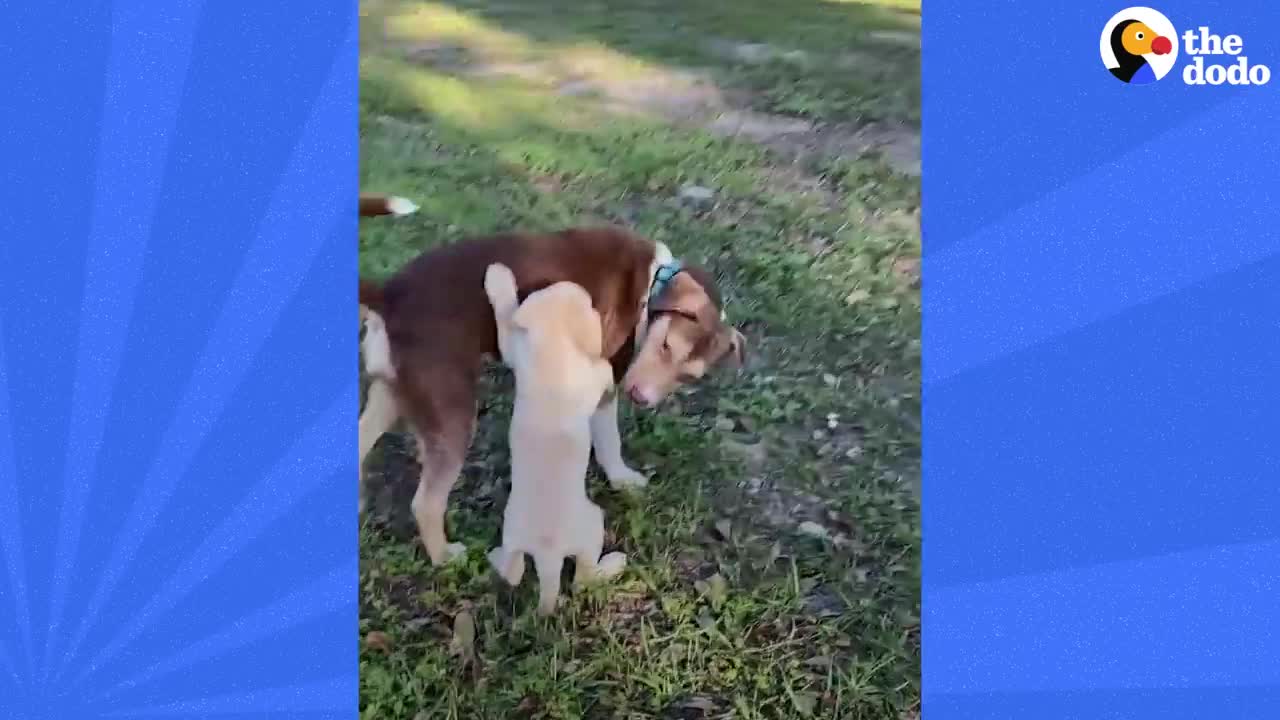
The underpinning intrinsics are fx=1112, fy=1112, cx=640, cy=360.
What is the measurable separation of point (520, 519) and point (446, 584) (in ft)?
0.65

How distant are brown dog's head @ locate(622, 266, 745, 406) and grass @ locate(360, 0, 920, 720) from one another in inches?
1.8

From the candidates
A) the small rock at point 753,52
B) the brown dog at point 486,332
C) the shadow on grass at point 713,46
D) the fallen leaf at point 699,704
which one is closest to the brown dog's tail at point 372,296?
the brown dog at point 486,332

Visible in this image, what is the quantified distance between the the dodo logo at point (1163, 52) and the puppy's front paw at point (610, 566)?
4.21ft

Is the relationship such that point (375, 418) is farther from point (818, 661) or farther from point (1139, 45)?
point (1139, 45)

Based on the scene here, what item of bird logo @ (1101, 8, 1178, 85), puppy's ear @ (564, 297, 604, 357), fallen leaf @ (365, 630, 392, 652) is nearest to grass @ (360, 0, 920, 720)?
fallen leaf @ (365, 630, 392, 652)

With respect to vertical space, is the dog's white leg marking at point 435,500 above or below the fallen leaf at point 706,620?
above

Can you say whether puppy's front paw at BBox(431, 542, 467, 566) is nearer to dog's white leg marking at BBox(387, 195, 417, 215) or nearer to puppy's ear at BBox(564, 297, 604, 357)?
puppy's ear at BBox(564, 297, 604, 357)

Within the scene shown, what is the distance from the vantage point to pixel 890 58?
2094 mm

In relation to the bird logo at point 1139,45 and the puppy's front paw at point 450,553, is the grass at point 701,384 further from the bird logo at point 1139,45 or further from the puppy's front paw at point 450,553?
the bird logo at point 1139,45

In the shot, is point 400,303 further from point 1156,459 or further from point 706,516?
point 1156,459

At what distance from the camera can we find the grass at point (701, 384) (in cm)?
204

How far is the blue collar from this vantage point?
2.06 metres

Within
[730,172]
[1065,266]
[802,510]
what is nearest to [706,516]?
[802,510]

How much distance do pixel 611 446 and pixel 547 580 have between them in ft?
0.88
